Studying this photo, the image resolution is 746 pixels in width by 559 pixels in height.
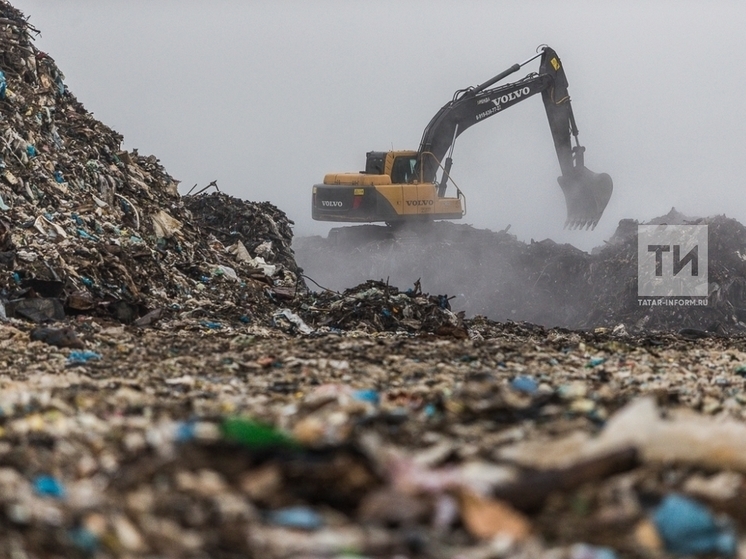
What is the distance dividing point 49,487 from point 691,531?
76.0 inches

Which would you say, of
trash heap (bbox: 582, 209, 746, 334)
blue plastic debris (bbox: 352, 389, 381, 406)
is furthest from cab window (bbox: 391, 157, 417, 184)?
blue plastic debris (bbox: 352, 389, 381, 406)

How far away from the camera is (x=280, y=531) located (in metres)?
2.46

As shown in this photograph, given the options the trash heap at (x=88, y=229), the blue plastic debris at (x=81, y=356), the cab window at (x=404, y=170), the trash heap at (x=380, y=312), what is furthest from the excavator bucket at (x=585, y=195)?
the blue plastic debris at (x=81, y=356)

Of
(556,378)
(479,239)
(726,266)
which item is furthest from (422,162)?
(556,378)

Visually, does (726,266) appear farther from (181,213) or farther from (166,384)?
(166,384)

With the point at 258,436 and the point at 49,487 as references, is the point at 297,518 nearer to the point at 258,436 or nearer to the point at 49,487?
the point at 258,436

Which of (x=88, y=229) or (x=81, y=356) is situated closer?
(x=81, y=356)

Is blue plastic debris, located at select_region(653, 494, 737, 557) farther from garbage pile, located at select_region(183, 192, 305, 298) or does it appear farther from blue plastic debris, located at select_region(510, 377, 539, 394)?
garbage pile, located at select_region(183, 192, 305, 298)

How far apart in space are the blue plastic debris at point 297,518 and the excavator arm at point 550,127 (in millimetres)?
A: 16615

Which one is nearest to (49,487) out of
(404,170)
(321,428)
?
(321,428)

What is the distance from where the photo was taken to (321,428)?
10.1 feet

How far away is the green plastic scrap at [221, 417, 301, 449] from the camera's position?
9.52ft

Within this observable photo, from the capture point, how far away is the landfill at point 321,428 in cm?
249

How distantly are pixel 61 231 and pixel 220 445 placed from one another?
313 inches
